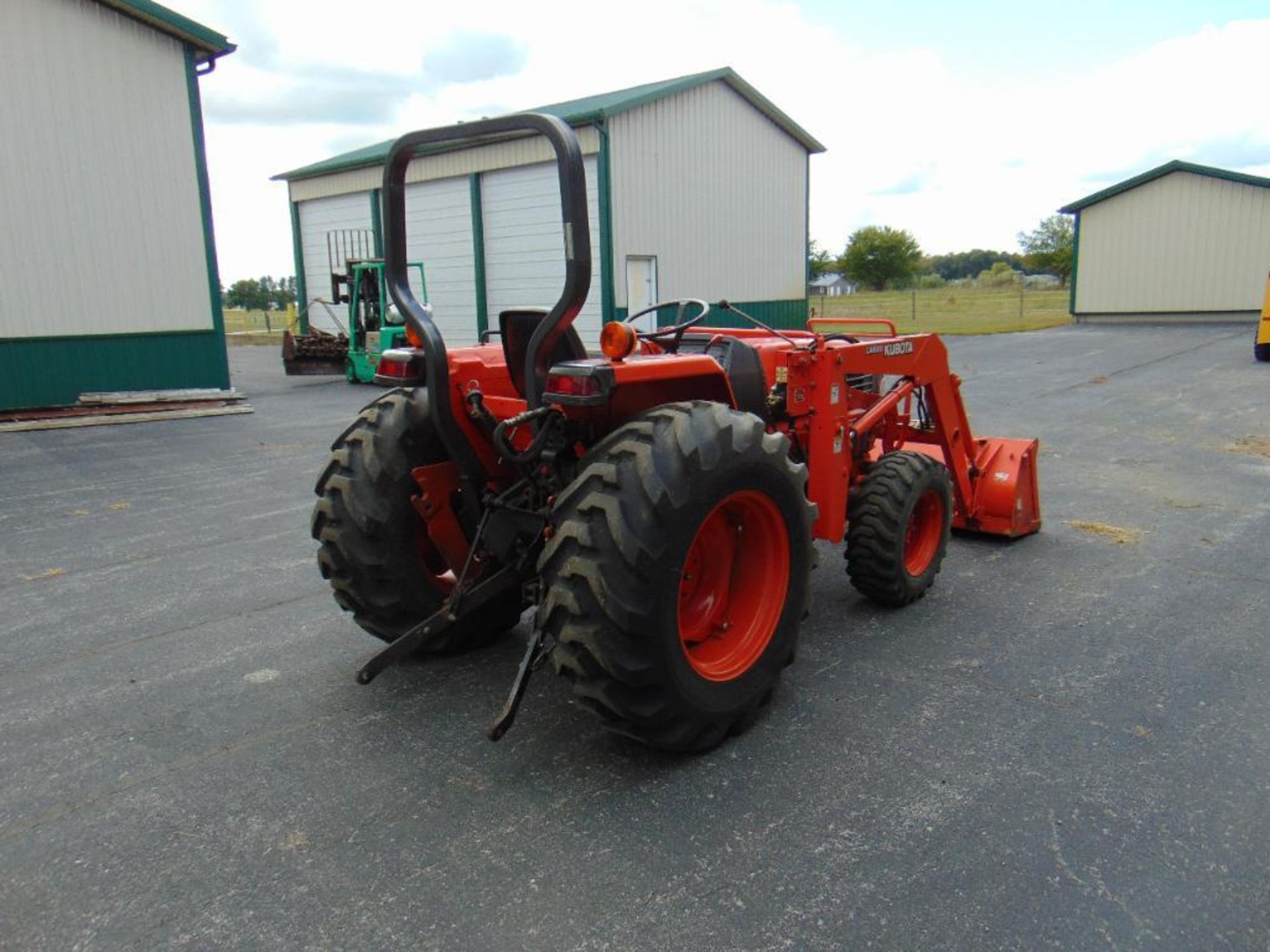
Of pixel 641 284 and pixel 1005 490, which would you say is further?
pixel 641 284

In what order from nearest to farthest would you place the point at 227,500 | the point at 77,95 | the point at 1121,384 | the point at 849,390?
the point at 849,390 → the point at 227,500 → the point at 77,95 → the point at 1121,384

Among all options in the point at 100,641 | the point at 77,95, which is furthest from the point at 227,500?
the point at 77,95

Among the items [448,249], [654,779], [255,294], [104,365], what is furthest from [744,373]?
[255,294]

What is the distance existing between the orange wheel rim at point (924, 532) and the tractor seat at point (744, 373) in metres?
1.17

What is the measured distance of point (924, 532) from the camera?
17.2 ft

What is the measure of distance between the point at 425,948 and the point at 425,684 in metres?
1.70

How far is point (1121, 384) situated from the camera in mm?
14297

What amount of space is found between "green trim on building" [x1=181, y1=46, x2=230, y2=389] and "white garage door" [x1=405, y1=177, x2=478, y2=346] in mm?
6059

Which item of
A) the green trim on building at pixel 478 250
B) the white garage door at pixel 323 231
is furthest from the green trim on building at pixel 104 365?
the white garage door at pixel 323 231

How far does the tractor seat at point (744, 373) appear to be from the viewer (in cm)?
451

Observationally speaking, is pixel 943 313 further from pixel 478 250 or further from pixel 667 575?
Answer: pixel 667 575

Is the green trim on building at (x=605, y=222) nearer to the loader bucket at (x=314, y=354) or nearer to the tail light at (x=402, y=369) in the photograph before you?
the loader bucket at (x=314, y=354)

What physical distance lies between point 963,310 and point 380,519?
38745 mm

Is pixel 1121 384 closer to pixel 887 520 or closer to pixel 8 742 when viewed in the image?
pixel 887 520
